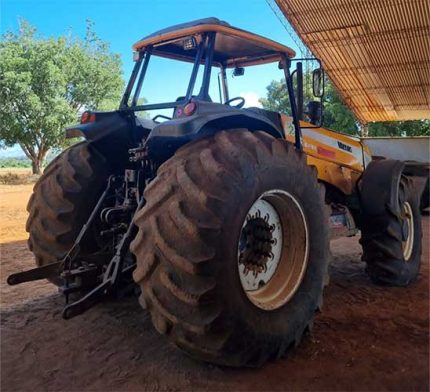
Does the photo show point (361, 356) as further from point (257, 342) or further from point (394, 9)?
point (394, 9)

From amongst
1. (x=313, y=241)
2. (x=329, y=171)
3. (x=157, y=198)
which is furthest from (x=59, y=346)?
(x=329, y=171)

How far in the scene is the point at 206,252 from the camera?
2.38 meters

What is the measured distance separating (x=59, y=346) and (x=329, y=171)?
3.16m

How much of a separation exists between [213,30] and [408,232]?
3.22 meters

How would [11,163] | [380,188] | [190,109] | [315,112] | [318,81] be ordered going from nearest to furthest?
[190,109], [318,81], [315,112], [380,188], [11,163]

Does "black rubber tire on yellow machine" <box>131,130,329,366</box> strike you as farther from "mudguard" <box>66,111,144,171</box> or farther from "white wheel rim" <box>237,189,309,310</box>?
"mudguard" <box>66,111,144,171</box>

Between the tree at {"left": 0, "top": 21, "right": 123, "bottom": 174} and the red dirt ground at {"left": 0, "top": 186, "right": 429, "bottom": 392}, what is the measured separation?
19.1 m

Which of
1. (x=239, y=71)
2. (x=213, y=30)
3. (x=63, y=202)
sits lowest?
(x=63, y=202)

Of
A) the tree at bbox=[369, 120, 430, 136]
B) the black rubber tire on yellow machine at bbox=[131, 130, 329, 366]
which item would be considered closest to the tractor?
the black rubber tire on yellow machine at bbox=[131, 130, 329, 366]

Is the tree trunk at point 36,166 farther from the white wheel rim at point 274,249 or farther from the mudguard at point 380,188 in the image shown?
the white wheel rim at point 274,249

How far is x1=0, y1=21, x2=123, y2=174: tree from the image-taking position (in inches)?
830

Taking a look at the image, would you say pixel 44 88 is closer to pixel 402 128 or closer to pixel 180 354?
pixel 402 128

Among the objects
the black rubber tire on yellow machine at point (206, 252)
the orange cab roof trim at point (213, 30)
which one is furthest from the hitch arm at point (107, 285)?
the orange cab roof trim at point (213, 30)

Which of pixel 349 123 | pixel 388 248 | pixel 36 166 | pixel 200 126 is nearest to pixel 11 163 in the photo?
pixel 36 166
